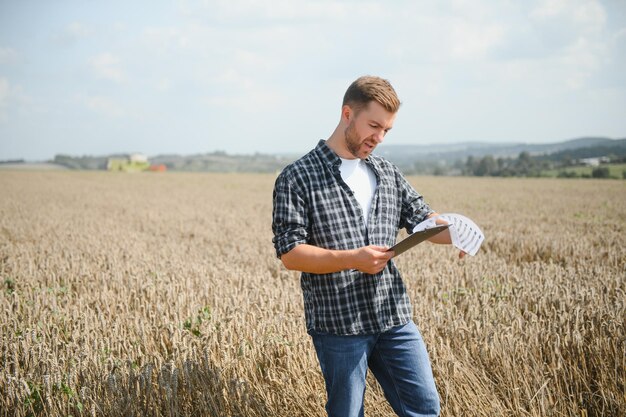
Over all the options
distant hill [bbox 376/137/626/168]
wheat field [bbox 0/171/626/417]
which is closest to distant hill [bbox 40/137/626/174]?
distant hill [bbox 376/137/626/168]

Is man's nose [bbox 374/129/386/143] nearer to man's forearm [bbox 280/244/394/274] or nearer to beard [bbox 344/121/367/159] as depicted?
beard [bbox 344/121/367/159]

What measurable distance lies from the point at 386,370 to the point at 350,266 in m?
0.65

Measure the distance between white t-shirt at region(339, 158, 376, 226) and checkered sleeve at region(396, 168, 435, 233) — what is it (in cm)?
21

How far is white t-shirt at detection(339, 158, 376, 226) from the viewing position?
8.37 ft

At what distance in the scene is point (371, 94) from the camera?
2309 mm

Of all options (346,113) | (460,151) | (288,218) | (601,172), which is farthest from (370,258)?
(460,151)

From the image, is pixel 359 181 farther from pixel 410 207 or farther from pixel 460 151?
pixel 460 151

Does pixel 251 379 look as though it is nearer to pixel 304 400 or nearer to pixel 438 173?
pixel 304 400

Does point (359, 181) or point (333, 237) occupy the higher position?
point (359, 181)

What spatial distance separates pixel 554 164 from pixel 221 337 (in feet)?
203

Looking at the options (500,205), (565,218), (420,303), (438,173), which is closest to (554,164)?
(438,173)

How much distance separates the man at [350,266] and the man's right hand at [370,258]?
0.03 metres

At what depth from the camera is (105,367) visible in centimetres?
351

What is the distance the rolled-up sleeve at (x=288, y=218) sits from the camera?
2.36 meters
